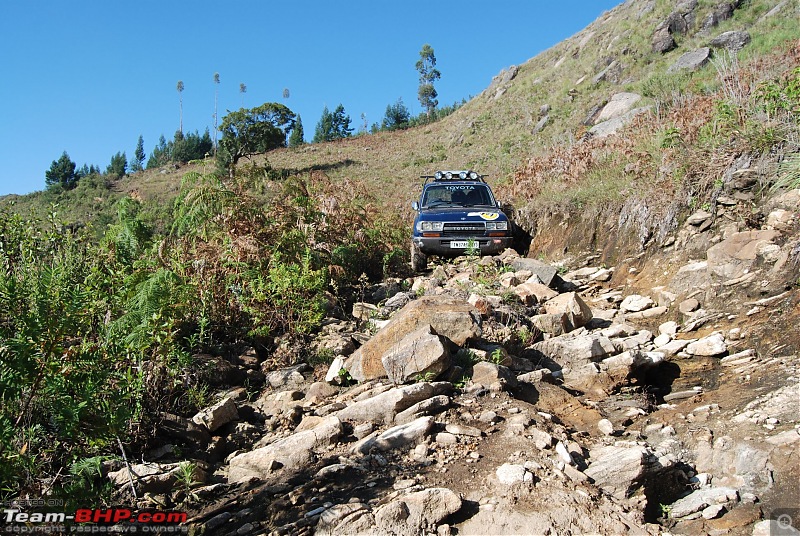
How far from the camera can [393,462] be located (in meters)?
3.57

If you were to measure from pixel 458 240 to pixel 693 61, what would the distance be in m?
14.3

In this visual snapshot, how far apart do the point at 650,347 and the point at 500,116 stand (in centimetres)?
3233

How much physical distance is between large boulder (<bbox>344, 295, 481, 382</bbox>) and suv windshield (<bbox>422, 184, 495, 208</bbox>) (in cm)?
566

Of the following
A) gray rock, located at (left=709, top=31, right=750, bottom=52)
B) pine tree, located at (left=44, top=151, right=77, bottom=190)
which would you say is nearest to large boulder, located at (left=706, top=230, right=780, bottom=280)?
gray rock, located at (left=709, top=31, right=750, bottom=52)

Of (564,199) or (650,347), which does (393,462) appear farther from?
(564,199)

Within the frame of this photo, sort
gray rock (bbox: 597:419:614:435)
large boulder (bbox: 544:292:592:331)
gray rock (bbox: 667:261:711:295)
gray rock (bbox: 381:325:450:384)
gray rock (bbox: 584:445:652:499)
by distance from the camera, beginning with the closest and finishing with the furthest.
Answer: gray rock (bbox: 584:445:652:499)
gray rock (bbox: 597:419:614:435)
gray rock (bbox: 381:325:450:384)
large boulder (bbox: 544:292:592:331)
gray rock (bbox: 667:261:711:295)

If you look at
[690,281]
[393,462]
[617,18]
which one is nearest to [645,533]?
[393,462]

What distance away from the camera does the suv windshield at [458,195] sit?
1074 cm

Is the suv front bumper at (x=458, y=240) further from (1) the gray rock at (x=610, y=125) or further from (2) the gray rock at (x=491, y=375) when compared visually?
(1) the gray rock at (x=610, y=125)

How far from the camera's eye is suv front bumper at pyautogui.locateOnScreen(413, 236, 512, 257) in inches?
380

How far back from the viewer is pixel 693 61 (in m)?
18.4

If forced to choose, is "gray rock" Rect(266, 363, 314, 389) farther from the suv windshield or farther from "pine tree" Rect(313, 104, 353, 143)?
"pine tree" Rect(313, 104, 353, 143)

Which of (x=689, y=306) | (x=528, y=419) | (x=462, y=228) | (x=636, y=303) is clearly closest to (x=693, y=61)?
(x=462, y=228)

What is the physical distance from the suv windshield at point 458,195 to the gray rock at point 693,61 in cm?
1172
